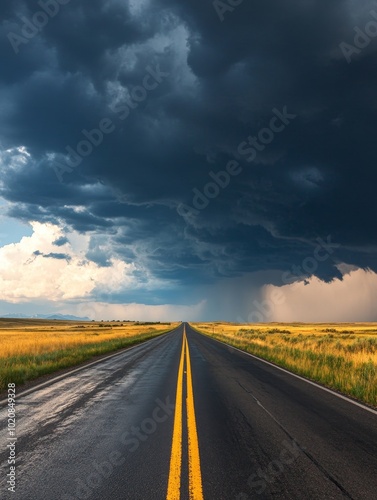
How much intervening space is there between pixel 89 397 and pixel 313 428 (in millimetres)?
5464

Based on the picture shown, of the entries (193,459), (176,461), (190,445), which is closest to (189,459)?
(193,459)

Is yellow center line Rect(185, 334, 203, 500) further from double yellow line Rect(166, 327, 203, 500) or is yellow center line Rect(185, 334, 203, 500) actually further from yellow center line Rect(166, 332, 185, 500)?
yellow center line Rect(166, 332, 185, 500)

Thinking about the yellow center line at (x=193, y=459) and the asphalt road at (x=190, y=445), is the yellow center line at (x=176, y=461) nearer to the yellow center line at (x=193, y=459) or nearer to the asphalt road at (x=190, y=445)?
the asphalt road at (x=190, y=445)

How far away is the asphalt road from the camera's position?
420 centimetres

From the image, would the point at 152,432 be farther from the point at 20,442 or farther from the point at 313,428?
the point at 313,428

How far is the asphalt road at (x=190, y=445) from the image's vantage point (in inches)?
165

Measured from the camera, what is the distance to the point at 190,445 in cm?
561

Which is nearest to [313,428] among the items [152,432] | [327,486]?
[327,486]

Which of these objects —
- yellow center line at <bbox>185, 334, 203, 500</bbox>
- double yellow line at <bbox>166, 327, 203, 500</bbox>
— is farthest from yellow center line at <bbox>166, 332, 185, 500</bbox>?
yellow center line at <bbox>185, 334, 203, 500</bbox>

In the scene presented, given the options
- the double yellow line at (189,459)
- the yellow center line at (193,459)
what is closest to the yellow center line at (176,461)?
the double yellow line at (189,459)

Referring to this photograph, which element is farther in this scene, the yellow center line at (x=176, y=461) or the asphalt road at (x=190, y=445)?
the asphalt road at (x=190, y=445)

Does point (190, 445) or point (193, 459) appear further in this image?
point (190, 445)

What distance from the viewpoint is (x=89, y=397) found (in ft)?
30.2

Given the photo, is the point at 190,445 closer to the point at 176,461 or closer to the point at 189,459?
the point at 189,459
